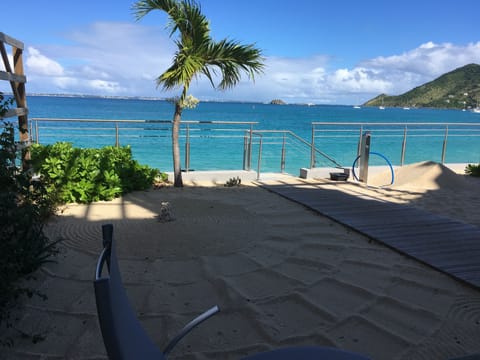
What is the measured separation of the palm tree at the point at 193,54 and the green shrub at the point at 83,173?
3.33 feet

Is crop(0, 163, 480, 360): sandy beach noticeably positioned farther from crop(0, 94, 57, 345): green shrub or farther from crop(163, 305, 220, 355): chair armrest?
crop(163, 305, 220, 355): chair armrest

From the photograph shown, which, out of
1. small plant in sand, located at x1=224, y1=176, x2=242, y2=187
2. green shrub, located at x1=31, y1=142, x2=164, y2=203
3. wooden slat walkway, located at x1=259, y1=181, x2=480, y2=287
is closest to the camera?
wooden slat walkway, located at x1=259, y1=181, x2=480, y2=287

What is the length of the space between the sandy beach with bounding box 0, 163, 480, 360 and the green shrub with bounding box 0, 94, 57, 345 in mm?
131

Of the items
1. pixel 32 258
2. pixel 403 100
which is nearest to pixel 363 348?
pixel 32 258

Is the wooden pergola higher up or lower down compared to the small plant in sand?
higher up

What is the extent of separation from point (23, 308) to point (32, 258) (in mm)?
585

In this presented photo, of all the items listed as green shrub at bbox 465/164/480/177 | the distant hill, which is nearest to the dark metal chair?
green shrub at bbox 465/164/480/177

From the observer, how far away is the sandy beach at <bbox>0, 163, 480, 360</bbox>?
2.40 metres

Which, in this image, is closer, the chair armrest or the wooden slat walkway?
the chair armrest

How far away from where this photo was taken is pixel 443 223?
197 inches

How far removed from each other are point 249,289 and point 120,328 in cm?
208

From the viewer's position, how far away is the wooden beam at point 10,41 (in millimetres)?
4477

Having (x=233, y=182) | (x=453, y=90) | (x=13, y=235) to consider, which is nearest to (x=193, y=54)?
(x=233, y=182)

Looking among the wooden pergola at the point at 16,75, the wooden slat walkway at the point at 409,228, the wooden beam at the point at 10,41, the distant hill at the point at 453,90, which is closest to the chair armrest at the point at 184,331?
the wooden slat walkway at the point at 409,228
